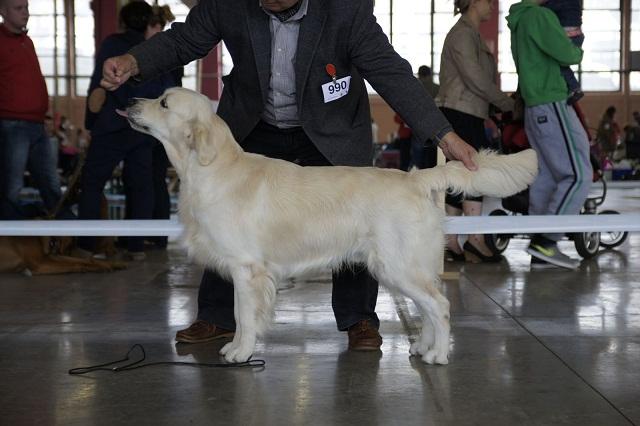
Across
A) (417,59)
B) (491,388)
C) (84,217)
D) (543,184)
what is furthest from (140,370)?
(417,59)

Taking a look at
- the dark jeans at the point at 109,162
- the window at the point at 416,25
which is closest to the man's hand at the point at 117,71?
the dark jeans at the point at 109,162

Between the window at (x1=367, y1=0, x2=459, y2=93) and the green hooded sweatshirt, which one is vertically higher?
the window at (x1=367, y1=0, x2=459, y2=93)

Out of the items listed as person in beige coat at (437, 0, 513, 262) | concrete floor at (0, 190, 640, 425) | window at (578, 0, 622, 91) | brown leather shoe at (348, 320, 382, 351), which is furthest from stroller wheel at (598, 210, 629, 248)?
window at (578, 0, 622, 91)

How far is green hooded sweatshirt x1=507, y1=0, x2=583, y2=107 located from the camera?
570 centimetres

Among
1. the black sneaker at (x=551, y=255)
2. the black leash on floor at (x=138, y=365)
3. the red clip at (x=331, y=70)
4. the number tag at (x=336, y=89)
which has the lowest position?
the black leash on floor at (x=138, y=365)

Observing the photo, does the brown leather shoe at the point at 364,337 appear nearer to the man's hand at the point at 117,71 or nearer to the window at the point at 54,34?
the man's hand at the point at 117,71

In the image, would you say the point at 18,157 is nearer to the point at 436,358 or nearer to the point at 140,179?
the point at 140,179

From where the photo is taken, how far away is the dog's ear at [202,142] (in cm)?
325

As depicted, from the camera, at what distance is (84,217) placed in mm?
6371

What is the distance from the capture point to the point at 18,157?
20.4ft

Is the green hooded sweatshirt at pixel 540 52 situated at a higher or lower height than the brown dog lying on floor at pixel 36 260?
higher

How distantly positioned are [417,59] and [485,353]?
77.4ft

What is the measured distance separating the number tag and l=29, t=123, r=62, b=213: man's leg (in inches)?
133

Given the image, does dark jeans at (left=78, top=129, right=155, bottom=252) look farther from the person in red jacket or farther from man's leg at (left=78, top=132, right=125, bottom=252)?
the person in red jacket
